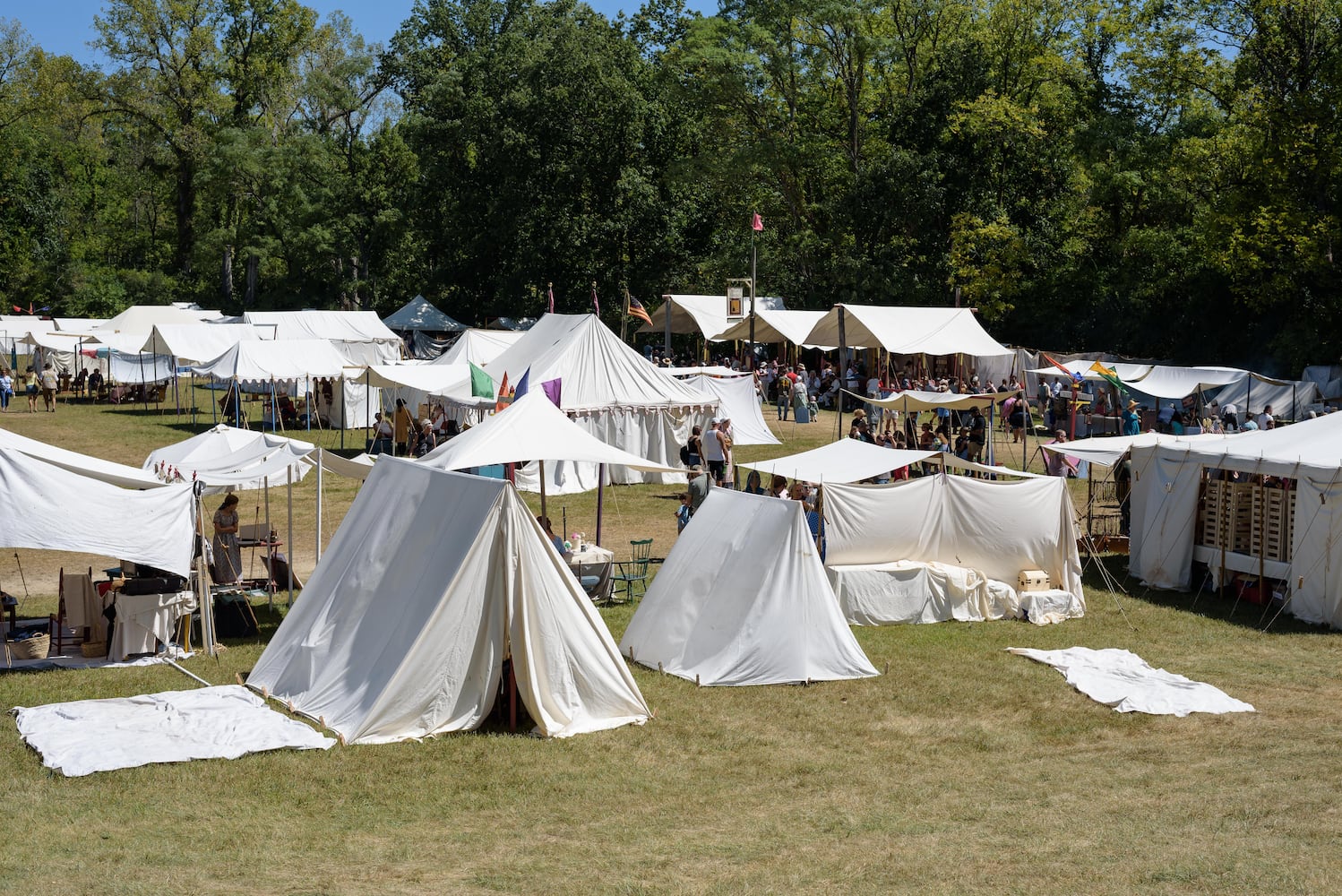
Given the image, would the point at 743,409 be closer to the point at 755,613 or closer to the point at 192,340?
the point at 192,340

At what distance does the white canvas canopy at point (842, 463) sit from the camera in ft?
47.4

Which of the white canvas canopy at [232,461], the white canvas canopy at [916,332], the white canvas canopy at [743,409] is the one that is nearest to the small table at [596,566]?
the white canvas canopy at [232,461]

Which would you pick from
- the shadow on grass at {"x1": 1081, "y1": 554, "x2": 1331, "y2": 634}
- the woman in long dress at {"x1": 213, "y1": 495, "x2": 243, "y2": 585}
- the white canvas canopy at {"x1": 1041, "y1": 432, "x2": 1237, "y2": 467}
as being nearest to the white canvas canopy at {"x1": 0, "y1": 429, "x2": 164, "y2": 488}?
the woman in long dress at {"x1": 213, "y1": 495, "x2": 243, "y2": 585}

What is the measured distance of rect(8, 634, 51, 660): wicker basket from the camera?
11.5 m

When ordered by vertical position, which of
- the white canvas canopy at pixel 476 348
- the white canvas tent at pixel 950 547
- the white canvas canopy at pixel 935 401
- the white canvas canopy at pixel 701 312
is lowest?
the white canvas tent at pixel 950 547

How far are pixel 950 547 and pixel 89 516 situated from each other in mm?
8803

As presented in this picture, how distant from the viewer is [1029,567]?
566 inches

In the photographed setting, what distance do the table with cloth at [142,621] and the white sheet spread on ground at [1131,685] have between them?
26.1ft

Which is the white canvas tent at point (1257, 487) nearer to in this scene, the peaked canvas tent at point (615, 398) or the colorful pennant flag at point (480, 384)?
the colorful pennant flag at point (480, 384)

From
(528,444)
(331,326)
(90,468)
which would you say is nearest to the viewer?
(90,468)

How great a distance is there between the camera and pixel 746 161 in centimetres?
4534

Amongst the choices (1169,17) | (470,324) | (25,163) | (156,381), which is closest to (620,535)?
(156,381)

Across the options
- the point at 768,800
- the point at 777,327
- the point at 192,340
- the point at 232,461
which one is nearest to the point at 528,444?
the point at 232,461

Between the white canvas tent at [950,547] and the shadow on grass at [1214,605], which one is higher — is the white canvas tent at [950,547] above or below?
above
